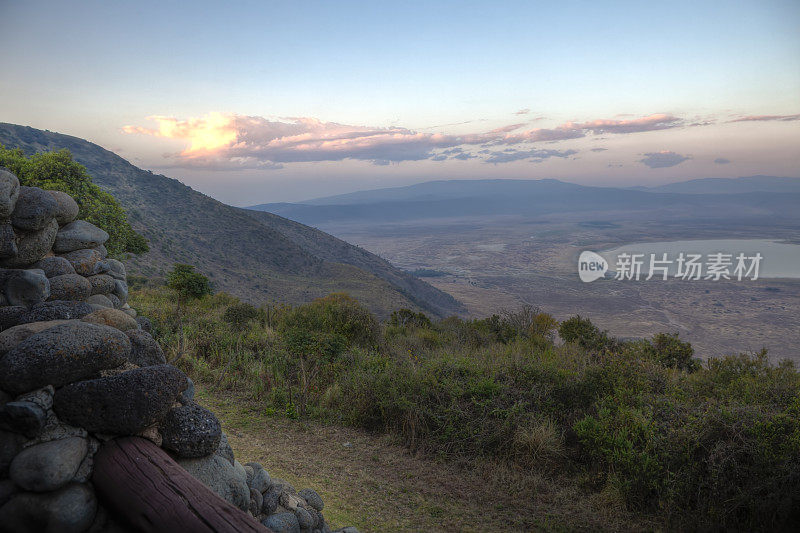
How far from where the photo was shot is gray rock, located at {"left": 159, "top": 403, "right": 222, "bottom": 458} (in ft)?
9.41

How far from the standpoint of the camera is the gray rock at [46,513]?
7.38ft

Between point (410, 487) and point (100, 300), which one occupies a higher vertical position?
point (100, 300)

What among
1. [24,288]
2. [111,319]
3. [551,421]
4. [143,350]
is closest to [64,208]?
[24,288]

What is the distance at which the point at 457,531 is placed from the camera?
4.48m

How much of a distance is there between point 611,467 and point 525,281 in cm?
7793

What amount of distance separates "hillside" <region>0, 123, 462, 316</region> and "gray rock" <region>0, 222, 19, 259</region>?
1084 inches

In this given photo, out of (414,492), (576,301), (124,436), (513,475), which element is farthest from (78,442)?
(576,301)

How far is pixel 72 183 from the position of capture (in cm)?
1454

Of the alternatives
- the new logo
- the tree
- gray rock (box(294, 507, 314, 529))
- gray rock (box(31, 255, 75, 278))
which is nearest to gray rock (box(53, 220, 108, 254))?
gray rock (box(31, 255, 75, 278))

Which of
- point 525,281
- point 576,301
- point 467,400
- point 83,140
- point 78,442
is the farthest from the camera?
point 525,281

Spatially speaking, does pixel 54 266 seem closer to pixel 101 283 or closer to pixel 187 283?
pixel 101 283

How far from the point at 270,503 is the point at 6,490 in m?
1.92

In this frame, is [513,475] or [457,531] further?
[513,475]

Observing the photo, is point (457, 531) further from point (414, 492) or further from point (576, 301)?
point (576, 301)
